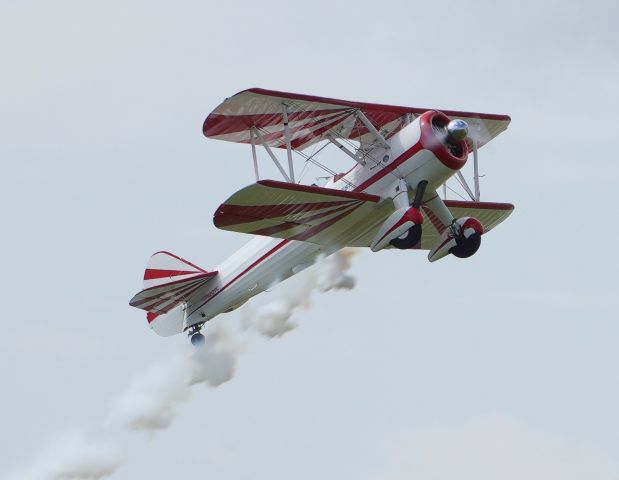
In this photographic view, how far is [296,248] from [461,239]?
10.2 feet

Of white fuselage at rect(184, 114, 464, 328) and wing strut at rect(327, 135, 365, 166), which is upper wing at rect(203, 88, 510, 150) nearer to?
wing strut at rect(327, 135, 365, 166)

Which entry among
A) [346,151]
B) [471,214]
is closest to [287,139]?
[346,151]

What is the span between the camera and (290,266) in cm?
2981

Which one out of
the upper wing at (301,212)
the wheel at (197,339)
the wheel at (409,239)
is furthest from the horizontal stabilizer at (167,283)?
the wheel at (409,239)

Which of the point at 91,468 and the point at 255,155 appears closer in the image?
the point at 255,155

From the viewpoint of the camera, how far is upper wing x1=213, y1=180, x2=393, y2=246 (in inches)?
1054

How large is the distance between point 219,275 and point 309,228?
121 inches

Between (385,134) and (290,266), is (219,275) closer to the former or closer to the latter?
(290,266)

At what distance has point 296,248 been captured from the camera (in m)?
29.5

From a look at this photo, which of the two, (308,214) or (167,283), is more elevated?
(167,283)

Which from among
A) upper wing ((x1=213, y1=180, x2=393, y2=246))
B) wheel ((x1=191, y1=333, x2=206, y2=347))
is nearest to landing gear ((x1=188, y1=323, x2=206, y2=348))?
wheel ((x1=191, y1=333, x2=206, y2=347))

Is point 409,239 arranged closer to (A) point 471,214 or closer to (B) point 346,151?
(B) point 346,151

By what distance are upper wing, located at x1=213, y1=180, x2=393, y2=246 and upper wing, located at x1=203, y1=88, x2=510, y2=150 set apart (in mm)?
1354

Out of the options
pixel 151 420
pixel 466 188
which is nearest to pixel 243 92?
pixel 466 188
